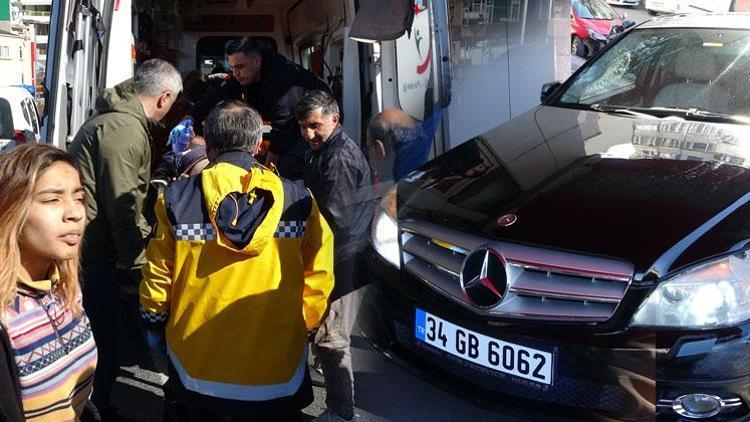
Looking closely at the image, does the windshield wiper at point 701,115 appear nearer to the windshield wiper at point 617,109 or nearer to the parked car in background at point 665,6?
the windshield wiper at point 617,109

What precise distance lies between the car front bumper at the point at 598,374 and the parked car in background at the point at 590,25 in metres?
10.7

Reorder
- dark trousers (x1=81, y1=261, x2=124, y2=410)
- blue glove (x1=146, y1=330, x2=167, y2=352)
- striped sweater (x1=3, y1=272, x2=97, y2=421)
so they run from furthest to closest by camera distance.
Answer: dark trousers (x1=81, y1=261, x2=124, y2=410) < blue glove (x1=146, y1=330, x2=167, y2=352) < striped sweater (x1=3, y1=272, x2=97, y2=421)

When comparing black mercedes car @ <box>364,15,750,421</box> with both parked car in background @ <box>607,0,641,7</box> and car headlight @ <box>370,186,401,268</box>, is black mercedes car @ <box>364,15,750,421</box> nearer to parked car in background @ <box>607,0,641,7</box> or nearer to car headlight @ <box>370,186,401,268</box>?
car headlight @ <box>370,186,401,268</box>

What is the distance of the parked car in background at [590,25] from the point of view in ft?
43.9

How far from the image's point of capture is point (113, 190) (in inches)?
138

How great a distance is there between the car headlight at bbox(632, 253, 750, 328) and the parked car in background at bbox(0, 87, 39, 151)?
8.25 meters

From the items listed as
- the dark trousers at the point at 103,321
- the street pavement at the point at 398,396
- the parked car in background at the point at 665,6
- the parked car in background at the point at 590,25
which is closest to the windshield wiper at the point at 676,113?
the street pavement at the point at 398,396

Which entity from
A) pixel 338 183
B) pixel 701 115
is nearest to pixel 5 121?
pixel 338 183

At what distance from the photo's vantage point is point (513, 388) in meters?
A: 2.64

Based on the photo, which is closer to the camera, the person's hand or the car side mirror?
the car side mirror

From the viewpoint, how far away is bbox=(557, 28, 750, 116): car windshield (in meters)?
3.79

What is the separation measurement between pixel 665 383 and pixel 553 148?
1.32 metres

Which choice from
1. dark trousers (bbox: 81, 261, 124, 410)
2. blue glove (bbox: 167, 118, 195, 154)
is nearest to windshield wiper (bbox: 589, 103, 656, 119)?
blue glove (bbox: 167, 118, 195, 154)

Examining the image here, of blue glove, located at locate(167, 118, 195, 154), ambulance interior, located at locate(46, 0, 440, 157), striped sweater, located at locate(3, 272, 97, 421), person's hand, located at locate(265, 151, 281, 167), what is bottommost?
person's hand, located at locate(265, 151, 281, 167)
